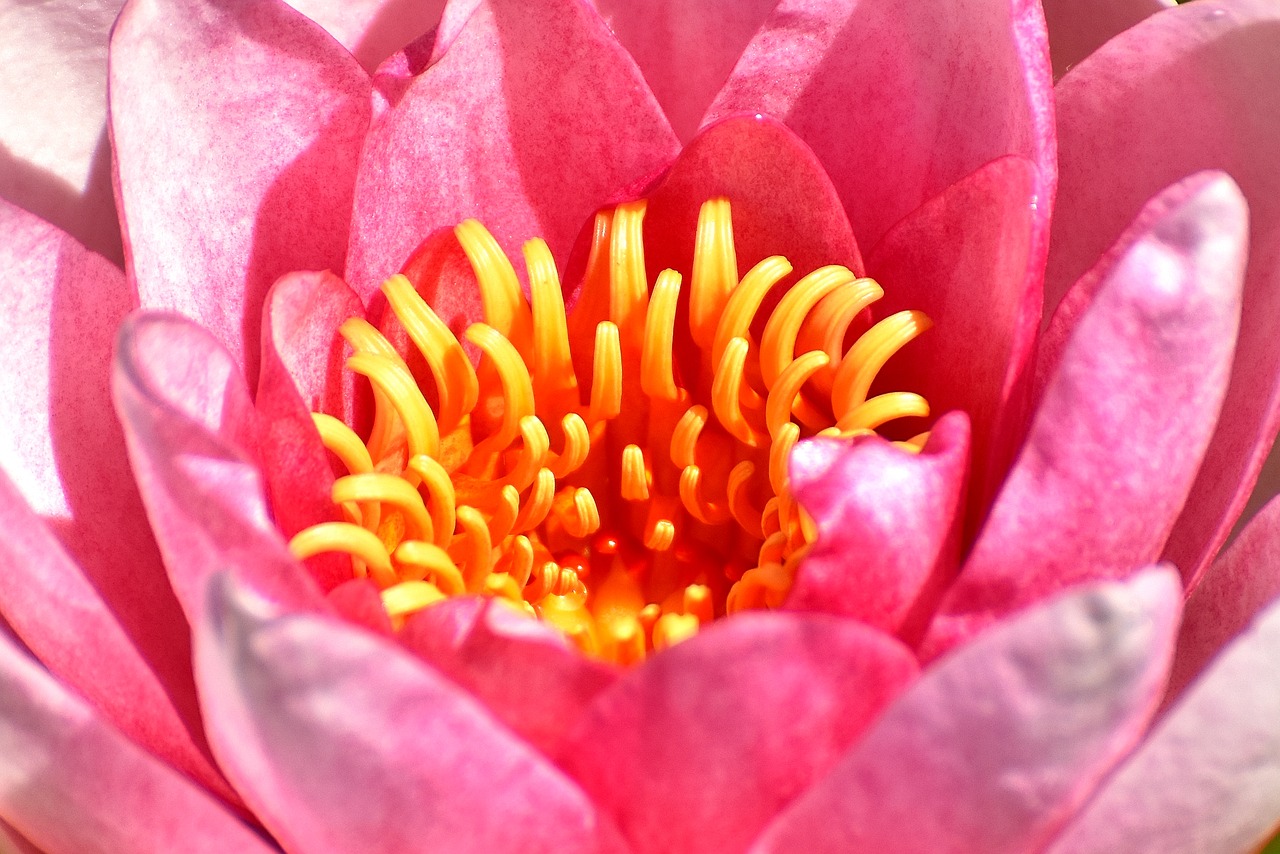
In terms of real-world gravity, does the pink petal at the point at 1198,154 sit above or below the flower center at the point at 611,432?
above

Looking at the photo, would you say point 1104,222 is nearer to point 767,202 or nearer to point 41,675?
point 767,202

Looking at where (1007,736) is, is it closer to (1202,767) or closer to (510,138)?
(1202,767)

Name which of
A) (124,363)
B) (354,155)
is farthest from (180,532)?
(354,155)

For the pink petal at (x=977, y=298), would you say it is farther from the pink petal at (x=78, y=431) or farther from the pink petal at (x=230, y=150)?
the pink petal at (x=78, y=431)

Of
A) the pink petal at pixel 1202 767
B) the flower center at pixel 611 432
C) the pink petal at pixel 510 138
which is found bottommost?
the flower center at pixel 611 432

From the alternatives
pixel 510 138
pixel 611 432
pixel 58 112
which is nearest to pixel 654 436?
pixel 611 432

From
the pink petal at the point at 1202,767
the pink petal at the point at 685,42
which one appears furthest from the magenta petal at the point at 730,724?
the pink petal at the point at 685,42

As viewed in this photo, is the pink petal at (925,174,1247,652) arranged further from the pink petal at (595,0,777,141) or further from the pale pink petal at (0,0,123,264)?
the pale pink petal at (0,0,123,264)
